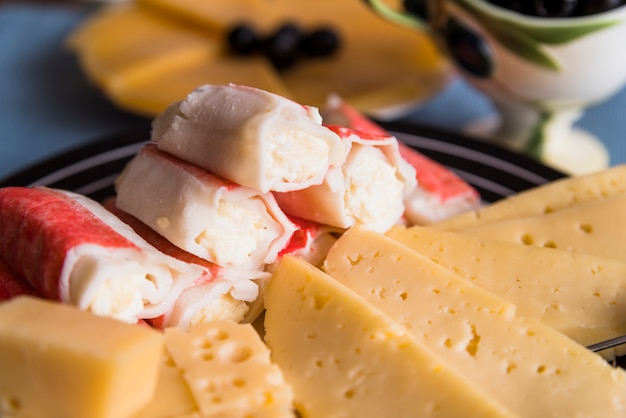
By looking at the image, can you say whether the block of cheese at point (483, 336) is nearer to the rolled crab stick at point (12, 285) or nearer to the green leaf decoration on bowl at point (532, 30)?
the rolled crab stick at point (12, 285)

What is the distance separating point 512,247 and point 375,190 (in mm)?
259

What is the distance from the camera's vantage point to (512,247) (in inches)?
51.6

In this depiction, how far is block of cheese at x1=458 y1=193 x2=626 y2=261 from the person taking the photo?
1358mm

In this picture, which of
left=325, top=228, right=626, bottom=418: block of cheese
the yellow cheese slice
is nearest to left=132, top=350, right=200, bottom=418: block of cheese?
left=325, top=228, right=626, bottom=418: block of cheese

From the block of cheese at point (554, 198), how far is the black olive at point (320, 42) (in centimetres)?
105

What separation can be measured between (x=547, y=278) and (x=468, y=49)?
79cm

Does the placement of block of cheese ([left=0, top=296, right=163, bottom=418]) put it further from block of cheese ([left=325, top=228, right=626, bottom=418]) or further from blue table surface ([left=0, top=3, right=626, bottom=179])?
blue table surface ([left=0, top=3, right=626, bottom=179])

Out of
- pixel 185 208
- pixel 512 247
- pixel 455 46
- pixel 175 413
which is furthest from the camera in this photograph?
pixel 455 46

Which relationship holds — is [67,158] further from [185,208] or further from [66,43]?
[66,43]

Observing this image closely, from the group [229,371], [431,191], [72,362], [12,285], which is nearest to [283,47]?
[431,191]

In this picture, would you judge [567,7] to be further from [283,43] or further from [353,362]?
[353,362]

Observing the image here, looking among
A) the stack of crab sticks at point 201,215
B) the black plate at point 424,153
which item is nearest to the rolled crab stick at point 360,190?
the stack of crab sticks at point 201,215

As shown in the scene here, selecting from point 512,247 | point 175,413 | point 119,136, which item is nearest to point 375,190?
point 512,247

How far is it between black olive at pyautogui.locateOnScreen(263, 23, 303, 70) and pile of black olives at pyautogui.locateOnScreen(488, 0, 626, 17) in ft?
2.69
